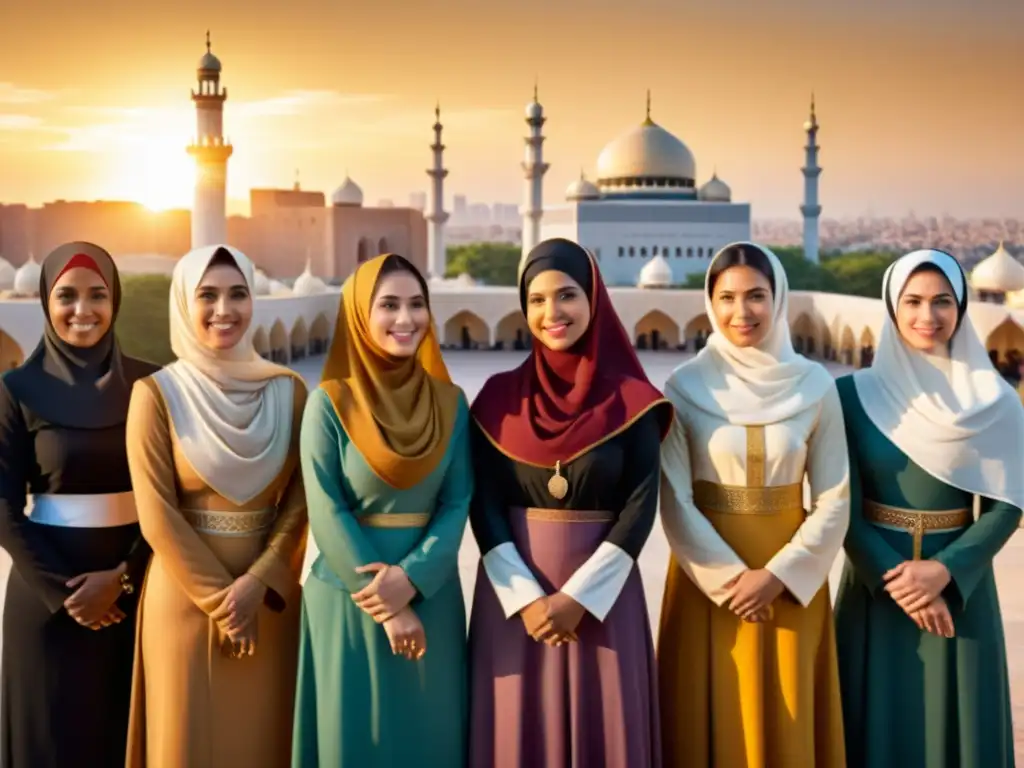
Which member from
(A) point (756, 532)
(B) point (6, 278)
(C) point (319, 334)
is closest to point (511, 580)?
(A) point (756, 532)

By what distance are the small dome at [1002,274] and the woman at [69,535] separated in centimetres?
1135

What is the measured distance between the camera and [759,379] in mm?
1931

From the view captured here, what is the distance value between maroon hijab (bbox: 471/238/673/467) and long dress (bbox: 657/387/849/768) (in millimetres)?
127

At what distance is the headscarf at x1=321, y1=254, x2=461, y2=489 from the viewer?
1.81 m

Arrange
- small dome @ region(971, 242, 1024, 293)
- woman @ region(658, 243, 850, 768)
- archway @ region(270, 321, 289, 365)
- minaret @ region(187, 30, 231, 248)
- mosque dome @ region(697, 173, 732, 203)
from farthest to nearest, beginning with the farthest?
mosque dome @ region(697, 173, 732, 203) → minaret @ region(187, 30, 231, 248) → archway @ region(270, 321, 289, 365) → small dome @ region(971, 242, 1024, 293) → woman @ region(658, 243, 850, 768)

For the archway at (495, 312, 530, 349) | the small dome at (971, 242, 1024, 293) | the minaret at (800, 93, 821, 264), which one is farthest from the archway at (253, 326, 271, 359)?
the minaret at (800, 93, 821, 264)

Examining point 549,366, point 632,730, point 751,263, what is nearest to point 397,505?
point 549,366

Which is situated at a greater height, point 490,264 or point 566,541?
point 490,264

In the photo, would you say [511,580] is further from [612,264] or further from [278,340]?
[612,264]

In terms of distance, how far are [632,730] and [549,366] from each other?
1.97 feet

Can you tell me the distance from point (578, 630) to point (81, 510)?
859 millimetres

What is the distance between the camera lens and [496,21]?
22938 mm

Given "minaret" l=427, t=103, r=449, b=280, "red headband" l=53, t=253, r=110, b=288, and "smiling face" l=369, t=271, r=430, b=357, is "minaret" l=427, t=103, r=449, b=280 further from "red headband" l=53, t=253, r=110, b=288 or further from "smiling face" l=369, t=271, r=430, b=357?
"smiling face" l=369, t=271, r=430, b=357

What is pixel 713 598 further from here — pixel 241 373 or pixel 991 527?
pixel 241 373
